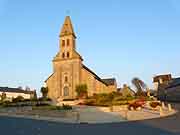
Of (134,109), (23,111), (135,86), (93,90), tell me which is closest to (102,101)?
(134,109)

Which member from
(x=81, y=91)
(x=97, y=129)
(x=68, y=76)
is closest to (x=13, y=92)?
(x=68, y=76)

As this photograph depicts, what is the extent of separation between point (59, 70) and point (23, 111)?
32245 mm

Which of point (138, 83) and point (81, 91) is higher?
point (138, 83)

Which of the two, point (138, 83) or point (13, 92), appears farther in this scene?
point (13, 92)

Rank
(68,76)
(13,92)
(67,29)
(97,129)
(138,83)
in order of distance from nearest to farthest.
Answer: (97,129) → (68,76) → (67,29) → (138,83) → (13,92)

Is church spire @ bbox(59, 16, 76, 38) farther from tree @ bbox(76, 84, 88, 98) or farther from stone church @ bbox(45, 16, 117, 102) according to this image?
tree @ bbox(76, 84, 88, 98)

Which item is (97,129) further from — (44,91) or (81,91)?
(44,91)

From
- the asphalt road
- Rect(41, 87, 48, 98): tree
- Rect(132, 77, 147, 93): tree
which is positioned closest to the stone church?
Rect(41, 87, 48, 98): tree

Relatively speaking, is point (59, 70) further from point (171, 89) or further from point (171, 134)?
point (171, 134)

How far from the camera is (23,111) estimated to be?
32.3 m

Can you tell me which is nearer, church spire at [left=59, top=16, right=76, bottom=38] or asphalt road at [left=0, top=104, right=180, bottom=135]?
asphalt road at [left=0, top=104, right=180, bottom=135]

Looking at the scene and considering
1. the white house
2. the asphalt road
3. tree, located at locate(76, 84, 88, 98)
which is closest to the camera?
the asphalt road

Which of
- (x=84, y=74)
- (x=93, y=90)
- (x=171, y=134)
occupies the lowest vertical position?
(x=171, y=134)

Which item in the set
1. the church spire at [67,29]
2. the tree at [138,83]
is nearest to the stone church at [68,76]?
the church spire at [67,29]
